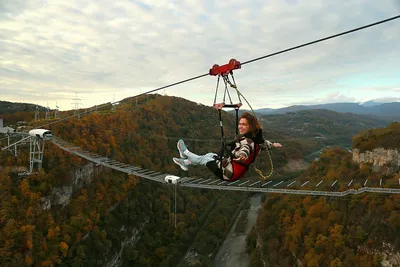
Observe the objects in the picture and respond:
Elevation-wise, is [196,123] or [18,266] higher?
[196,123]

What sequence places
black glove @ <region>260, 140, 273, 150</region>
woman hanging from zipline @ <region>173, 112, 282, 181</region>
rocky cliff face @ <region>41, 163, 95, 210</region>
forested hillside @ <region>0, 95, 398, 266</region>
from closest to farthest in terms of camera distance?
woman hanging from zipline @ <region>173, 112, 282, 181</region> < black glove @ <region>260, 140, 273, 150</region> < forested hillside @ <region>0, 95, 398, 266</region> < rocky cliff face @ <region>41, 163, 95, 210</region>

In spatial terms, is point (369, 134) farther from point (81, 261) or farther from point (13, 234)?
point (13, 234)

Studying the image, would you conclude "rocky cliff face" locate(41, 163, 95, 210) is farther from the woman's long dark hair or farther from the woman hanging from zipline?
the woman's long dark hair

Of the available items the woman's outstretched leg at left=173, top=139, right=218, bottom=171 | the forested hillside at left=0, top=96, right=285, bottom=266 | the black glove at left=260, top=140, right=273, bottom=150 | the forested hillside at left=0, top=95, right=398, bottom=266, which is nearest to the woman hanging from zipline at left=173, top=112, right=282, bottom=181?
the black glove at left=260, top=140, right=273, bottom=150

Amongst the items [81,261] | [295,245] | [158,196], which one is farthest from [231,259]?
[81,261]

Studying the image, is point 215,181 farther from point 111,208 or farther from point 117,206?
point 117,206

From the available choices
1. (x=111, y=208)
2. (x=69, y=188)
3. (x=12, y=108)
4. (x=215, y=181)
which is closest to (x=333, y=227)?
(x=215, y=181)

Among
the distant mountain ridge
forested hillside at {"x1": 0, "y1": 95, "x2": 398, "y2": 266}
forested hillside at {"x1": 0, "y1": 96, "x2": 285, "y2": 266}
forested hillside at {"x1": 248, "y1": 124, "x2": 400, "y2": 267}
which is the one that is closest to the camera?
forested hillside at {"x1": 0, "y1": 96, "x2": 285, "y2": 266}

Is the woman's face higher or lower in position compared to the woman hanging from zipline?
higher
